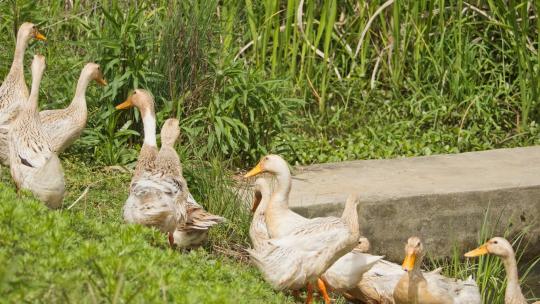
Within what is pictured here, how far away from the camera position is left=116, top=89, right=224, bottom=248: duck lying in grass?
25.4 ft

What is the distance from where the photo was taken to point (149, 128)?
29.7 feet

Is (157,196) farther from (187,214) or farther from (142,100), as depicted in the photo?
(142,100)

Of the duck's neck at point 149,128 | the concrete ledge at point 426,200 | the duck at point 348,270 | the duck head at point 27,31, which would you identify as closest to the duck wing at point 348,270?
the duck at point 348,270

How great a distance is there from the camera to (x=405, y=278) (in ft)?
26.7

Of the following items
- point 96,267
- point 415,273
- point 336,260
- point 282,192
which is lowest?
point 415,273

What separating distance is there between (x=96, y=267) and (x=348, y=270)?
10.2 feet

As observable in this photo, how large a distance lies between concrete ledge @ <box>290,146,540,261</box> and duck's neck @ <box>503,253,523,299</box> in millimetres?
1091

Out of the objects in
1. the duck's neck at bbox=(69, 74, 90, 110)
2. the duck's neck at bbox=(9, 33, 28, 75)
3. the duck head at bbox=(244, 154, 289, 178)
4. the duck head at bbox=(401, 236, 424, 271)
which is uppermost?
the duck's neck at bbox=(9, 33, 28, 75)

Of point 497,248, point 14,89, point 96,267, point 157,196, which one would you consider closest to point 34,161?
point 157,196

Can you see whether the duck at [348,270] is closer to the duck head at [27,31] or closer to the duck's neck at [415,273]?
the duck's neck at [415,273]

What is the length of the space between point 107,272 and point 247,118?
4664mm

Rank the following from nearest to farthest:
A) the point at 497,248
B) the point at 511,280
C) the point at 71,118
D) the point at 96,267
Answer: the point at 96,267 < the point at 511,280 < the point at 497,248 < the point at 71,118

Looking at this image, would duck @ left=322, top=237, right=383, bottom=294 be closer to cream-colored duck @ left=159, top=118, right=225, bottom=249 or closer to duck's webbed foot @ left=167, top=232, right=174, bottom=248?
cream-colored duck @ left=159, top=118, right=225, bottom=249

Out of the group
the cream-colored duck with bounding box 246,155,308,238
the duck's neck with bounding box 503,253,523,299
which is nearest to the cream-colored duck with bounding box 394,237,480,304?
the duck's neck with bounding box 503,253,523,299
